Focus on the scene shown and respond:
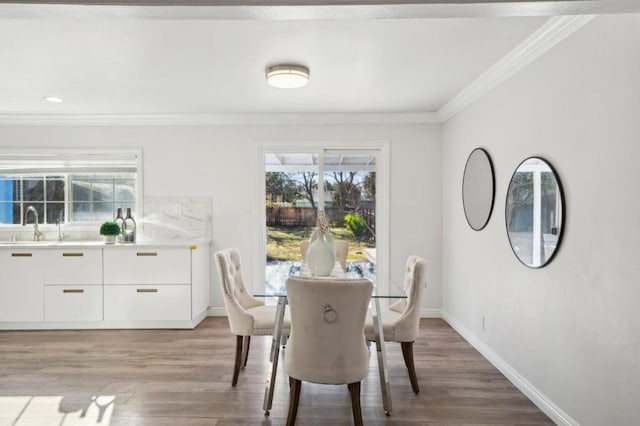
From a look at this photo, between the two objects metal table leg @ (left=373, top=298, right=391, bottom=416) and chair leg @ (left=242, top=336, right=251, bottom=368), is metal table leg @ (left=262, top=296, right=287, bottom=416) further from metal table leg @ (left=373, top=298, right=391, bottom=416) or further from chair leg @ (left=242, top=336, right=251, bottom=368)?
metal table leg @ (left=373, top=298, right=391, bottom=416)

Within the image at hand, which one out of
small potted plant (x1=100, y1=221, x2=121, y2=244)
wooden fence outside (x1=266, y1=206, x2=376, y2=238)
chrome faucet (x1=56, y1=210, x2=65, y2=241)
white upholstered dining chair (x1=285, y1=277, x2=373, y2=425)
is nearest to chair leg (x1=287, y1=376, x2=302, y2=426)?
white upholstered dining chair (x1=285, y1=277, x2=373, y2=425)

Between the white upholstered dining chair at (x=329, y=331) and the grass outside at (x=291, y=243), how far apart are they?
2584 millimetres

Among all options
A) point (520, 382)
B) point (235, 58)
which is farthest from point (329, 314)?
point (235, 58)

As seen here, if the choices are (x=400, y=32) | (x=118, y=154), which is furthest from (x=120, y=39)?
(x=118, y=154)

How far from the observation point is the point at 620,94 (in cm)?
187

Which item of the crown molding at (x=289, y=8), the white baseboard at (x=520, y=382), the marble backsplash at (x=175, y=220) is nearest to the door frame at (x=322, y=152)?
the marble backsplash at (x=175, y=220)

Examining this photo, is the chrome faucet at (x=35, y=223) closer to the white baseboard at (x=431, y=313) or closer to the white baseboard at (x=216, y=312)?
the white baseboard at (x=216, y=312)

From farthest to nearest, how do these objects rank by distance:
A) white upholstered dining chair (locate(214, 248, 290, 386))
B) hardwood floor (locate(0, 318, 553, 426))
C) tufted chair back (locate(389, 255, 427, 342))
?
white upholstered dining chair (locate(214, 248, 290, 386)) < tufted chair back (locate(389, 255, 427, 342)) < hardwood floor (locate(0, 318, 553, 426))

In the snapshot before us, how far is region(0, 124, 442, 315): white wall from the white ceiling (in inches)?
18.9

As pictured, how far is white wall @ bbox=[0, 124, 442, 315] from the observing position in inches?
181

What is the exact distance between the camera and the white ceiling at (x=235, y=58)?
232 cm

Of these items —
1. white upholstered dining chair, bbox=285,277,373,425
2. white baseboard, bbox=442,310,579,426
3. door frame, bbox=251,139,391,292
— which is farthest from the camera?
door frame, bbox=251,139,391,292

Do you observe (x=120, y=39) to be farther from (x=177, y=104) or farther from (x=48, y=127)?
(x=48, y=127)

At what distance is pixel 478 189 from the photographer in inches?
138
